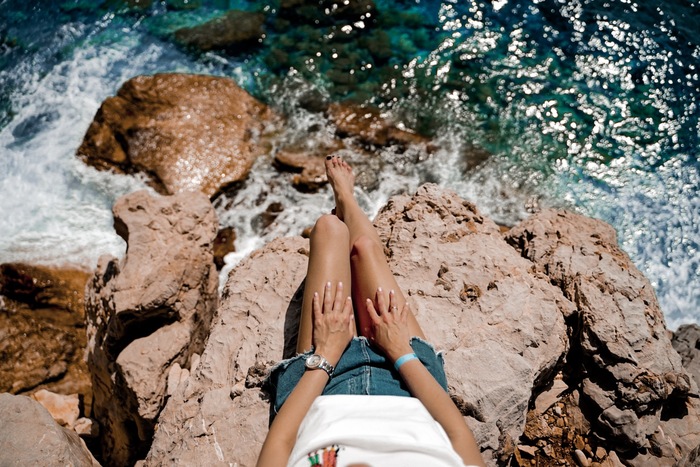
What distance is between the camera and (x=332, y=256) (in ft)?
10.5

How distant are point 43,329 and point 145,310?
2162 millimetres

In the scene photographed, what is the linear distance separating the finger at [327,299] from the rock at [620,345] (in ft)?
5.75

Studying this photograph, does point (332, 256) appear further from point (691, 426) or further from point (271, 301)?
point (691, 426)

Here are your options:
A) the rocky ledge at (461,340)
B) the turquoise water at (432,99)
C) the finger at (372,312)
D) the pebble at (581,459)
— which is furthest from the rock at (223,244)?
the pebble at (581,459)

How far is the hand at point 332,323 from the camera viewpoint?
2896 millimetres

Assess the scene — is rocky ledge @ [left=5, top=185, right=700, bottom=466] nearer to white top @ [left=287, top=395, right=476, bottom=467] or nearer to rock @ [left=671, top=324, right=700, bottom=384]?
rock @ [left=671, top=324, right=700, bottom=384]

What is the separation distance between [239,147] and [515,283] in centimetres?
409

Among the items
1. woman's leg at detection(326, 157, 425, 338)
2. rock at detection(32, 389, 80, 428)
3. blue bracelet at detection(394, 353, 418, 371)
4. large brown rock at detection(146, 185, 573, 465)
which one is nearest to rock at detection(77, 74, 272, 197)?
rock at detection(32, 389, 80, 428)

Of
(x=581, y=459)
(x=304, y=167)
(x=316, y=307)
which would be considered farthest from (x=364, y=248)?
(x=304, y=167)

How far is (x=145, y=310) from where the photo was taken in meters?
3.84

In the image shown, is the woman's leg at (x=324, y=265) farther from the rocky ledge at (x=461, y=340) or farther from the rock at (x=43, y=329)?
the rock at (x=43, y=329)

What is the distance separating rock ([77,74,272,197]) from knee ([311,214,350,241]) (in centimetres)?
311

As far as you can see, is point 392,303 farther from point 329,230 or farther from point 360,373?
point 329,230

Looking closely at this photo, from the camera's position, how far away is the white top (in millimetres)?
2180
